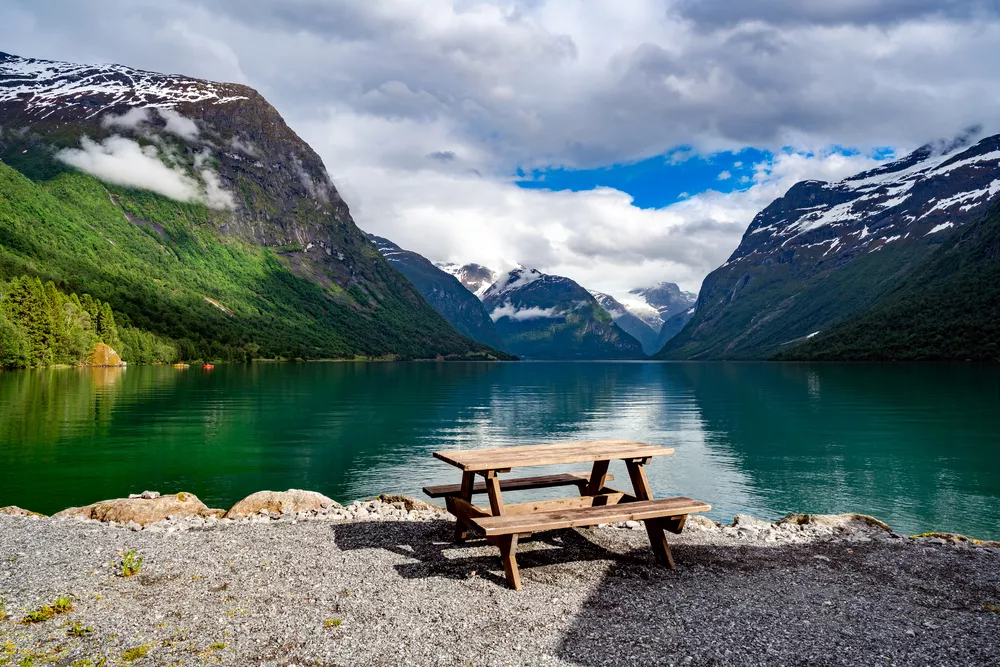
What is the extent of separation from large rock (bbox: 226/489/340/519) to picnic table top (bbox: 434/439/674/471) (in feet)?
21.3

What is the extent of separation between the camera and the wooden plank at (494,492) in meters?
12.8

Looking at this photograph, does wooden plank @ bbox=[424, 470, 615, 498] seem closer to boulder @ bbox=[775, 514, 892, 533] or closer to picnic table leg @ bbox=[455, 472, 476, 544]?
picnic table leg @ bbox=[455, 472, 476, 544]

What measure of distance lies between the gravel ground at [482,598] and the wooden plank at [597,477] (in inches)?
48.9

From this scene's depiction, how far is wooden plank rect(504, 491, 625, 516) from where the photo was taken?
1422cm

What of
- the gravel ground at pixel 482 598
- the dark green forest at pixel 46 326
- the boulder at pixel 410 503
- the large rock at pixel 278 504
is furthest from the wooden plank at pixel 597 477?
the dark green forest at pixel 46 326

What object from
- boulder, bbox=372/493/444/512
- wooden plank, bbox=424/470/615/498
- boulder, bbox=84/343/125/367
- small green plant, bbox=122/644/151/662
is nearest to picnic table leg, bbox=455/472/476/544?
wooden plank, bbox=424/470/615/498

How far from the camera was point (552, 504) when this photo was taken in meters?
14.8

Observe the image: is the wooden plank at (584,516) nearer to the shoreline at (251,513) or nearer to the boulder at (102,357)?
the shoreline at (251,513)

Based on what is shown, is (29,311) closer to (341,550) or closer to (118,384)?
(118,384)

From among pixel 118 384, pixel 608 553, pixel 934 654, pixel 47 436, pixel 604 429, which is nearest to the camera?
pixel 934 654

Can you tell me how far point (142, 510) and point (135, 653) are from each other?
1052 cm

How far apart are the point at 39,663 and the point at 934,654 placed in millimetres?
11980

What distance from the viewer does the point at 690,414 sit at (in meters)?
63.2

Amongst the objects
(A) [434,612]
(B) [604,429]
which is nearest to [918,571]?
(A) [434,612]
